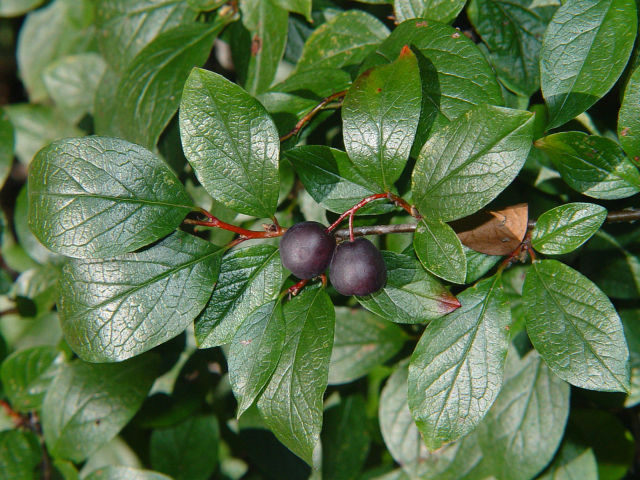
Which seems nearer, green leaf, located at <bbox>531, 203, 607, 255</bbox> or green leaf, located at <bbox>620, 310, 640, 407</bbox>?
green leaf, located at <bbox>531, 203, 607, 255</bbox>

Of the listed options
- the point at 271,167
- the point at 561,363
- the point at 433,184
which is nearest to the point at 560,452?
the point at 561,363

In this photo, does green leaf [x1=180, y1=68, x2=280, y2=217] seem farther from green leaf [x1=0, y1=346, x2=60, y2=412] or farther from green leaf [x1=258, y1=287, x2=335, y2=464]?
green leaf [x1=0, y1=346, x2=60, y2=412]

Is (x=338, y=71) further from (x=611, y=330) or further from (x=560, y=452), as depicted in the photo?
(x=560, y=452)

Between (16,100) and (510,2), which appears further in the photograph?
(16,100)

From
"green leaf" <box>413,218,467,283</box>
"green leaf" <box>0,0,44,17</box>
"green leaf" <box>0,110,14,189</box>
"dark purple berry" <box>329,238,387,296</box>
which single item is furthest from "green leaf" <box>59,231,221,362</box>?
"green leaf" <box>0,0,44,17</box>

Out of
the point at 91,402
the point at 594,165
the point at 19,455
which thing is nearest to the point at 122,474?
the point at 91,402

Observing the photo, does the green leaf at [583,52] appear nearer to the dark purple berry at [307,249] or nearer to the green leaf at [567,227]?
the green leaf at [567,227]
